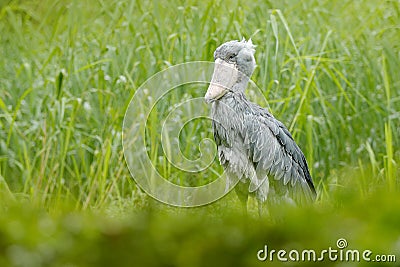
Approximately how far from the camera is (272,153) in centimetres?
372

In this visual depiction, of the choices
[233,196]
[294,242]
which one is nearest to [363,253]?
[294,242]

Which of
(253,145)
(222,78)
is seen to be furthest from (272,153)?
(222,78)

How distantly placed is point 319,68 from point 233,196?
1357 millimetres

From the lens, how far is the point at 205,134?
503cm

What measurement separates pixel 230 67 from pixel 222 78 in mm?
58

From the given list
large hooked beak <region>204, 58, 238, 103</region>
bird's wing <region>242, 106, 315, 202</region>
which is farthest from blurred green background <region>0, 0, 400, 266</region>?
large hooked beak <region>204, 58, 238, 103</region>

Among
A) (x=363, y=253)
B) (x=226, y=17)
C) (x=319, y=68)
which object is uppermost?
(x=226, y=17)

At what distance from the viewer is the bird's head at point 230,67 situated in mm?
3580

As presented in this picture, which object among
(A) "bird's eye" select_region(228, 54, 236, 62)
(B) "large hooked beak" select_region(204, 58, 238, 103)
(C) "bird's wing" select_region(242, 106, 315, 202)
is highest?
(A) "bird's eye" select_region(228, 54, 236, 62)

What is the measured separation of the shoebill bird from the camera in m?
3.61

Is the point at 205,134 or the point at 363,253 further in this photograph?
the point at 205,134

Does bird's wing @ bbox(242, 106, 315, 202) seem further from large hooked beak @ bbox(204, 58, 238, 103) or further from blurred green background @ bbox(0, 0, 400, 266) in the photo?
blurred green background @ bbox(0, 0, 400, 266)

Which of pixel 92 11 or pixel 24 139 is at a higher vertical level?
pixel 92 11

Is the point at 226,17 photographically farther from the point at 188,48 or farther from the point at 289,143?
the point at 289,143
